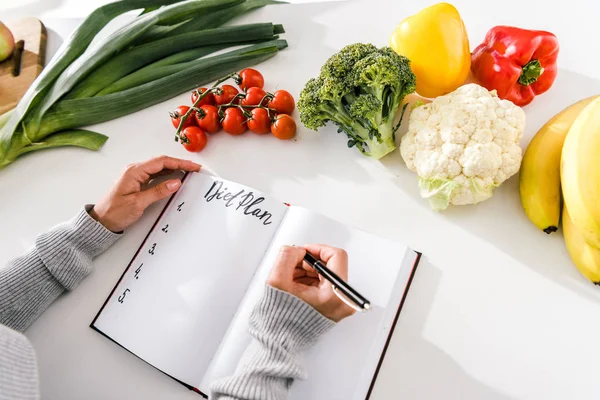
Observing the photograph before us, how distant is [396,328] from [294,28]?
865 millimetres

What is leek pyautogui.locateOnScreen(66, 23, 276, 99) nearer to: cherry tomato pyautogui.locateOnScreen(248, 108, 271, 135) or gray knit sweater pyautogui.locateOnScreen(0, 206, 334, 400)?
cherry tomato pyautogui.locateOnScreen(248, 108, 271, 135)

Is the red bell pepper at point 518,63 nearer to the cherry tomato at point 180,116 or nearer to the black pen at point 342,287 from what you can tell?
the black pen at point 342,287

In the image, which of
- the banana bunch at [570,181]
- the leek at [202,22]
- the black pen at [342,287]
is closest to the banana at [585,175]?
the banana bunch at [570,181]

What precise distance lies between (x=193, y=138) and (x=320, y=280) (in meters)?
0.49

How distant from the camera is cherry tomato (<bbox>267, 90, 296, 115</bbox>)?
1.05 metres

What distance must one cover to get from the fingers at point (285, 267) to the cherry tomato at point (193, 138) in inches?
16.2

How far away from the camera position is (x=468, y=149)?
85 centimetres

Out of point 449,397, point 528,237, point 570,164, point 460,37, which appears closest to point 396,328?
point 449,397

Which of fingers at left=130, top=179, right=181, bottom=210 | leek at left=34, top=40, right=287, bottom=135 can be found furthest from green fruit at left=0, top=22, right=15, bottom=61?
fingers at left=130, top=179, right=181, bottom=210

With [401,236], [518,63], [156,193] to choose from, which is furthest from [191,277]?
[518,63]

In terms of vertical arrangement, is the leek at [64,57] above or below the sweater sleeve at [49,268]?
above

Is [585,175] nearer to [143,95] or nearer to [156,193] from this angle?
[156,193]

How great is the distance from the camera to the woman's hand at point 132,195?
956mm

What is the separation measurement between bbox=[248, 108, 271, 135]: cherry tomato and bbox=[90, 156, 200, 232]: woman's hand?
0.19 metres
